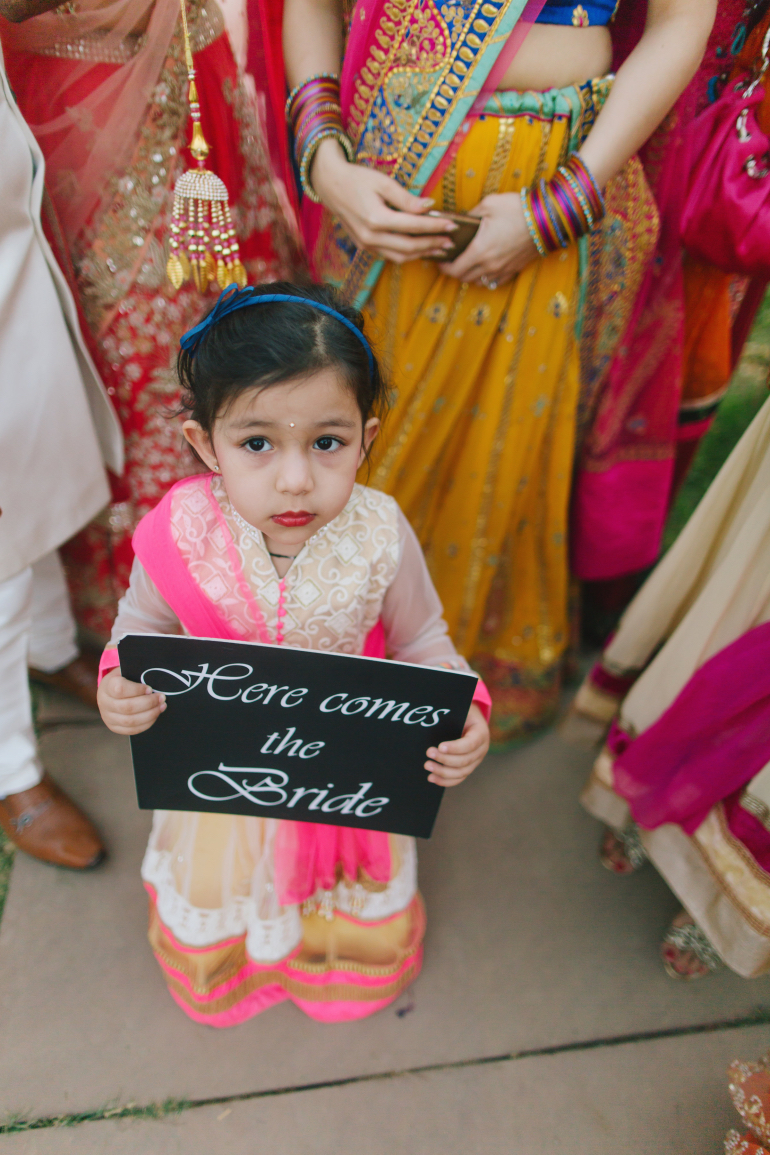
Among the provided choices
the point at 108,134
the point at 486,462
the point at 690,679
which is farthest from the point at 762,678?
the point at 108,134

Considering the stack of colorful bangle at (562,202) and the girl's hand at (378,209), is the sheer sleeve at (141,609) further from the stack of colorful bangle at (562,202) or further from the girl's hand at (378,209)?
the stack of colorful bangle at (562,202)

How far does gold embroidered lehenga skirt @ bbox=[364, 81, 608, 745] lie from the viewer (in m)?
1.05

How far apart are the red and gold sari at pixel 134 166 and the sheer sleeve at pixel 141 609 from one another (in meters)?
0.37

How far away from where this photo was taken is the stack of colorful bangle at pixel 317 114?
105 cm

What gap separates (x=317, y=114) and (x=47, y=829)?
50.3 inches

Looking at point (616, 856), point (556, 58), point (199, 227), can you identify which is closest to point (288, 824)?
point (616, 856)

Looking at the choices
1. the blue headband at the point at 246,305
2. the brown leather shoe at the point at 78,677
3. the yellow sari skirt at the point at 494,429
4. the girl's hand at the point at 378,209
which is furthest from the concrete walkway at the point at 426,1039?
the girl's hand at the point at 378,209

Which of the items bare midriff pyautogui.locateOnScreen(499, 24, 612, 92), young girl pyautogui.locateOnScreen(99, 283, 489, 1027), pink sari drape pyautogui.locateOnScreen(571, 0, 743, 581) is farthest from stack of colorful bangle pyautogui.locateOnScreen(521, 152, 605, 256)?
young girl pyautogui.locateOnScreen(99, 283, 489, 1027)

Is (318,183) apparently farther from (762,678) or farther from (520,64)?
(762,678)

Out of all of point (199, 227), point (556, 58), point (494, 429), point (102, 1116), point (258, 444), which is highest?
point (556, 58)

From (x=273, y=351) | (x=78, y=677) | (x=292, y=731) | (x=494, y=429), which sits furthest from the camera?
(x=78, y=677)

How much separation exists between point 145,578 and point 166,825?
17.2 inches

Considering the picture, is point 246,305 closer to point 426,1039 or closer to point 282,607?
point 282,607

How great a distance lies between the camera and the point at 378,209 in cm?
101
